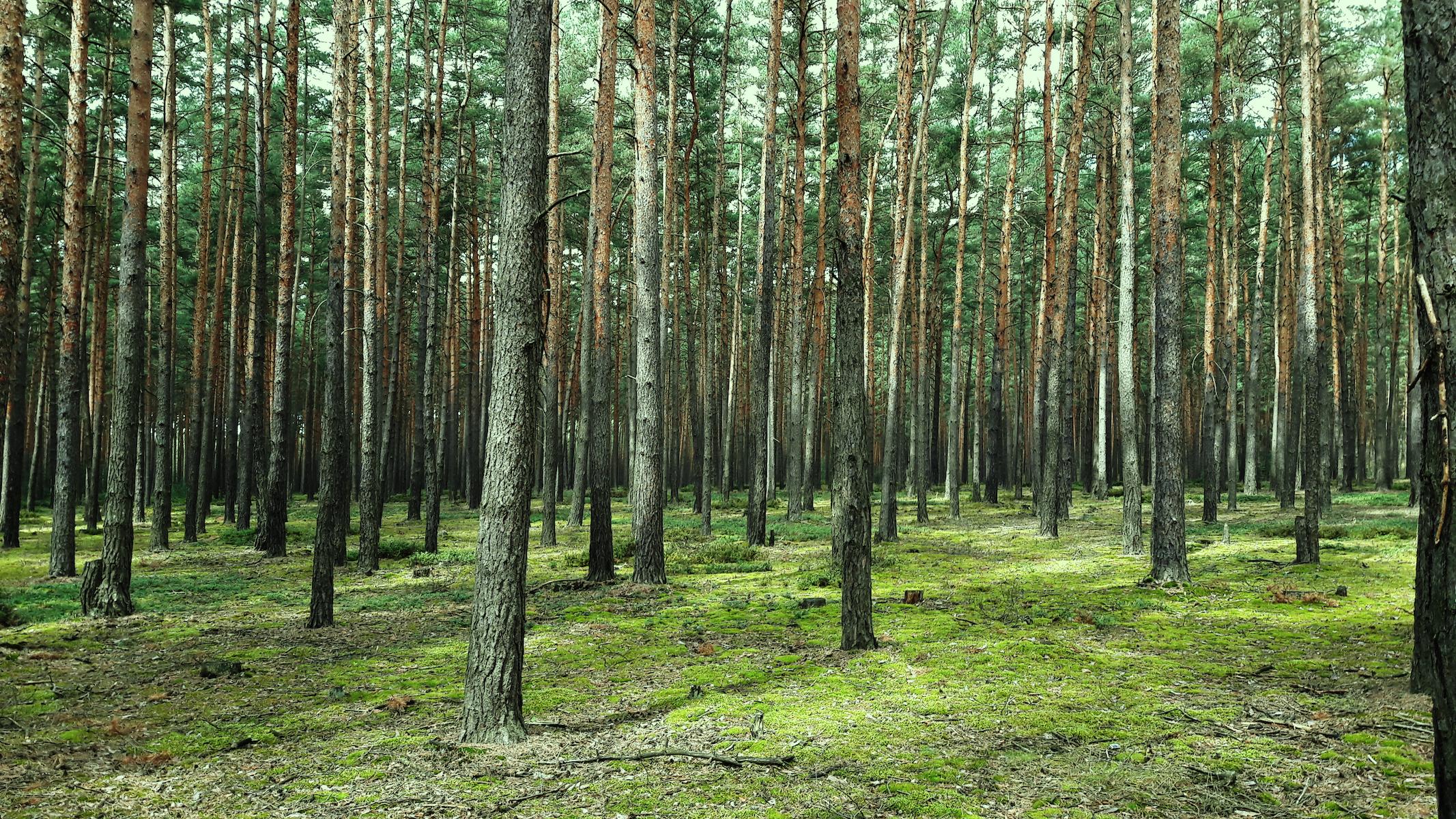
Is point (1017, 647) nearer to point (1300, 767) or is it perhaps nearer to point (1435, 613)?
point (1300, 767)

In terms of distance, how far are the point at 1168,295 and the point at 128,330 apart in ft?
45.3

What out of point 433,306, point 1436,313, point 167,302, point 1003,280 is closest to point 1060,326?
point 1003,280

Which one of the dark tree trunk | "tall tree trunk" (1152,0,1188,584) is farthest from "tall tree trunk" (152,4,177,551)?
"tall tree trunk" (1152,0,1188,584)

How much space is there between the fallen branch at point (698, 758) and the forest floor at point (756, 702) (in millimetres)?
33

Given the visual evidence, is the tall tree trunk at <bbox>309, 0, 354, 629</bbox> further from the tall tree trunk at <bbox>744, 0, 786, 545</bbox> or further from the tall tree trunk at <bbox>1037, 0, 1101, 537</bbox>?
the tall tree trunk at <bbox>1037, 0, 1101, 537</bbox>

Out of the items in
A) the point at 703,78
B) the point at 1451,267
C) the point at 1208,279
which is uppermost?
the point at 703,78

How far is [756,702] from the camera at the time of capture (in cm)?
614

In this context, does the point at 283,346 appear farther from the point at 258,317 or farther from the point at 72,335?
the point at 258,317

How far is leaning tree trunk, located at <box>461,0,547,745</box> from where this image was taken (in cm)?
539

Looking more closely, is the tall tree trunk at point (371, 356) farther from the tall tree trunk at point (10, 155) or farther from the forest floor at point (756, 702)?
the tall tree trunk at point (10, 155)

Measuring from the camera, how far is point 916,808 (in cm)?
413

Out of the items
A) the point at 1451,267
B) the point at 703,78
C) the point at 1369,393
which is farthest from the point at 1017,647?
the point at 1369,393

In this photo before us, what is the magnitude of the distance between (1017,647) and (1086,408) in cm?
3562

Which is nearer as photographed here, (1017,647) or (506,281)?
(506,281)
